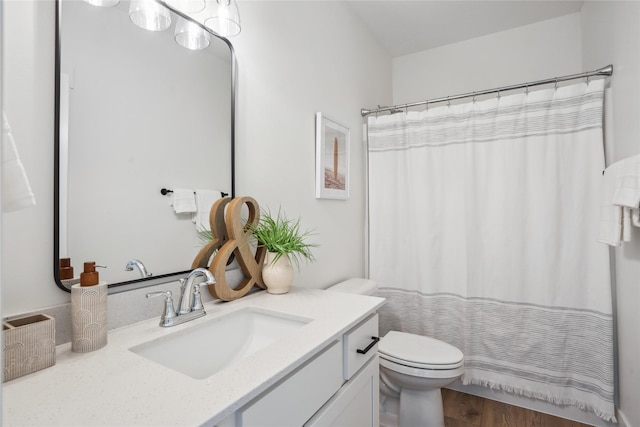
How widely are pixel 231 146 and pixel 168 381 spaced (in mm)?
895

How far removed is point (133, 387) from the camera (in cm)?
65

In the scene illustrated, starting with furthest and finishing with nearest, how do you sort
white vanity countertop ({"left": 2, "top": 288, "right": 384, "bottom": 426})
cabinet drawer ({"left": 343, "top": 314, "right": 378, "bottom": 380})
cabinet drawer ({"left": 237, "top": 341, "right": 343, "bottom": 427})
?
cabinet drawer ({"left": 343, "top": 314, "right": 378, "bottom": 380}), cabinet drawer ({"left": 237, "top": 341, "right": 343, "bottom": 427}), white vanity countertop ({"left": 2, "top": 288, "right": 384, "bottom": 426})

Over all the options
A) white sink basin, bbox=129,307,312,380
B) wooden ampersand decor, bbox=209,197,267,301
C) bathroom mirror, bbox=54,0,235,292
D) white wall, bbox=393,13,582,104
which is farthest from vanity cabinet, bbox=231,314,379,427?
white wall, bbox=393,13,582,104

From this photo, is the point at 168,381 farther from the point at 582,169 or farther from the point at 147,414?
the point at 582,169

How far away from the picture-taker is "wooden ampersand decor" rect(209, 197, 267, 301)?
1.19 meters

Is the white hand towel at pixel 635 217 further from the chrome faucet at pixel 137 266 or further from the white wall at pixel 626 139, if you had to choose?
the chrome faucet at pixel 137 266

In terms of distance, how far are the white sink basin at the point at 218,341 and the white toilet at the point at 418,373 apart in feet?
2.76

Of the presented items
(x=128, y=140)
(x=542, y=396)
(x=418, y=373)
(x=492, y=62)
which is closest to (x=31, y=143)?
(x=128, y=140)

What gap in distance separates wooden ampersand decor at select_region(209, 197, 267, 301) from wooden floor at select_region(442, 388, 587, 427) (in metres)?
1.43

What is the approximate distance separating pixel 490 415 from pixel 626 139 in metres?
1.62

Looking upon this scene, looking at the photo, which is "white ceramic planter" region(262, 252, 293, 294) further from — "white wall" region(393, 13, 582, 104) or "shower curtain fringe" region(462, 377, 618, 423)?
"white wall" region(393, 13, 582, 104)

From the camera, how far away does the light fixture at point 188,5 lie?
112 cm

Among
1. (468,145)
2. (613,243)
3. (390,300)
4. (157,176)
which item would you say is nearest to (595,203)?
(613,243)

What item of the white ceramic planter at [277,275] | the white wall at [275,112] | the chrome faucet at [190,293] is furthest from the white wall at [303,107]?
the chrome faucet at [190,293]
